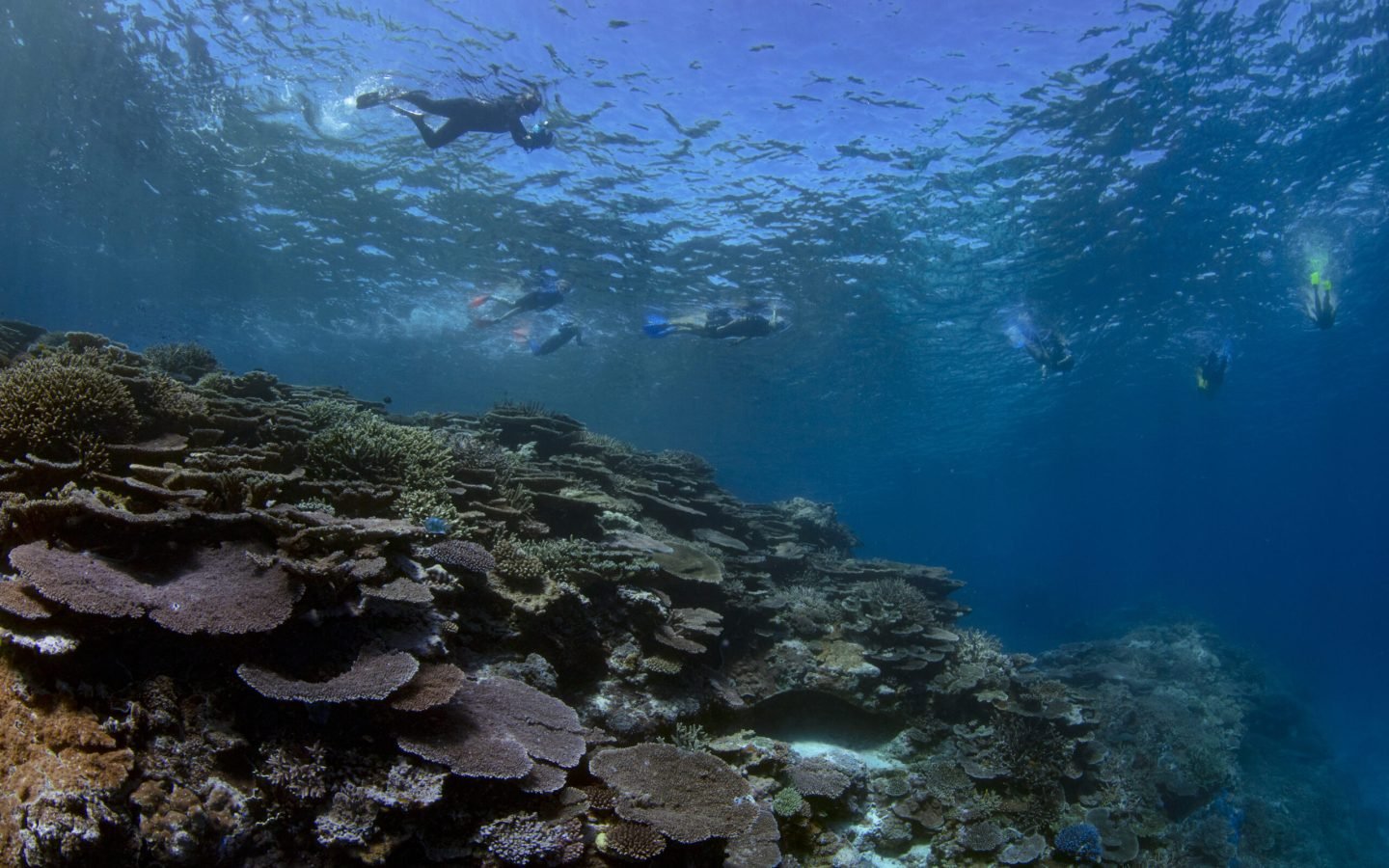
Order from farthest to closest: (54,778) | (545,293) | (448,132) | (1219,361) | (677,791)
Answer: (545,293)
(1219,361)
(448,132)
(677,791)
(54,778)

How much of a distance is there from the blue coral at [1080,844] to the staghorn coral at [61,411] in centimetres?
1125

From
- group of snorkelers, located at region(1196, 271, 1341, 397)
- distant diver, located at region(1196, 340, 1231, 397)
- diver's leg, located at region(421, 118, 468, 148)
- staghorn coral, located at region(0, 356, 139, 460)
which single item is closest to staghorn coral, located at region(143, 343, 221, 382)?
staghorn coral, located at region(0, 356, 139, 460)

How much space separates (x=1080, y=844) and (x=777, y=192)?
18.3 metres

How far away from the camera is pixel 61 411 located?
17.0 feet

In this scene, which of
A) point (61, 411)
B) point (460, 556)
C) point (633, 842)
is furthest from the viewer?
point (460, 556)

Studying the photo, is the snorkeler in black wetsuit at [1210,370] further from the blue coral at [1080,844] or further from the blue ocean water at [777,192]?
the blue coral at [1080,844]

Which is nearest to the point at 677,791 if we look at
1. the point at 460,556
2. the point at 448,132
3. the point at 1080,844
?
the point at 460,556

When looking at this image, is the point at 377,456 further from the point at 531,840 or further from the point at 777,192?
the point at 777,192

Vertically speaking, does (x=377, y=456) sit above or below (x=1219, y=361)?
below

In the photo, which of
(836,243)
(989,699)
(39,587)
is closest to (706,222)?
(836,243)

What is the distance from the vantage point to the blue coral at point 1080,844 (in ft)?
25.3

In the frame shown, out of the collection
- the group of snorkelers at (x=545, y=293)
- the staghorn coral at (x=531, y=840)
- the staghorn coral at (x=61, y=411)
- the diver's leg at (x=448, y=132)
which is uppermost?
the group of snorkelers at (x=545, y=293)

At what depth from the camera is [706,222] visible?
2255cm

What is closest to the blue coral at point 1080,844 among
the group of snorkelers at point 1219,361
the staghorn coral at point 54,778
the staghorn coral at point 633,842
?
the staghorn coral at point 633,842
